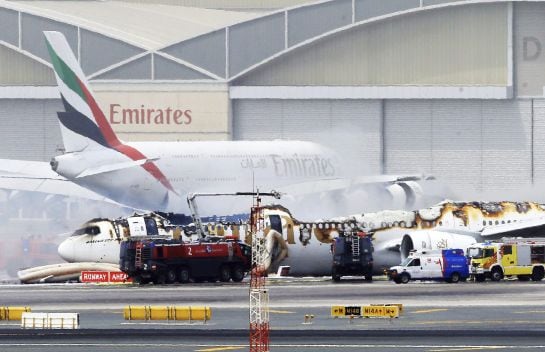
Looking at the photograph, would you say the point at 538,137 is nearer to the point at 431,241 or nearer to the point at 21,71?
the point at 431,241

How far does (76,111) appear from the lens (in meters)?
98.1

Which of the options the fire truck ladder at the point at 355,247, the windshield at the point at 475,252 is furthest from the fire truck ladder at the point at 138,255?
the windshield at the point at 475,252

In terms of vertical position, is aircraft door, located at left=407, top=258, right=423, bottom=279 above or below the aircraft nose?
below

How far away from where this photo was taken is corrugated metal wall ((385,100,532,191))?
11550 cm

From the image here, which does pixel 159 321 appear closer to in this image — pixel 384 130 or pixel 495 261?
pixel 495 261

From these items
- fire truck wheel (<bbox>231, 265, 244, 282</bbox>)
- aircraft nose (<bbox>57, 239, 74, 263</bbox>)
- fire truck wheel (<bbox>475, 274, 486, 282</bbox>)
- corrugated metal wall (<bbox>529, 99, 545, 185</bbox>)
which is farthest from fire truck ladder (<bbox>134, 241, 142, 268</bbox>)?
corrugated metal wall (<bbox>529, 99, 545, 185</bbox>)

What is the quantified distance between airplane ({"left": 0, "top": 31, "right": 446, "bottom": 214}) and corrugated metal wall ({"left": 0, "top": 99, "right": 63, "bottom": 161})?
58.0ft

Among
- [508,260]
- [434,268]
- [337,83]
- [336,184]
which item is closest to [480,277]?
[508,260]

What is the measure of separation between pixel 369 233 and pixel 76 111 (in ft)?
82.4

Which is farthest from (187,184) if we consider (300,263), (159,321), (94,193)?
(159,321)

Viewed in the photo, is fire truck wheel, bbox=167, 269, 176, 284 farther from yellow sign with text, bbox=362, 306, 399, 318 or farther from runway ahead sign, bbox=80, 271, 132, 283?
yellow sign with text, bbox=362, 306, 399, 318

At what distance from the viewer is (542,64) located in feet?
379

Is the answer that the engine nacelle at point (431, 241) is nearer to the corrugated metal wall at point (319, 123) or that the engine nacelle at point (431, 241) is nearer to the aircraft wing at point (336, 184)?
the aircraft wing at point (336, 184)

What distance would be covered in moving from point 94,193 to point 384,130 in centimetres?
2834
